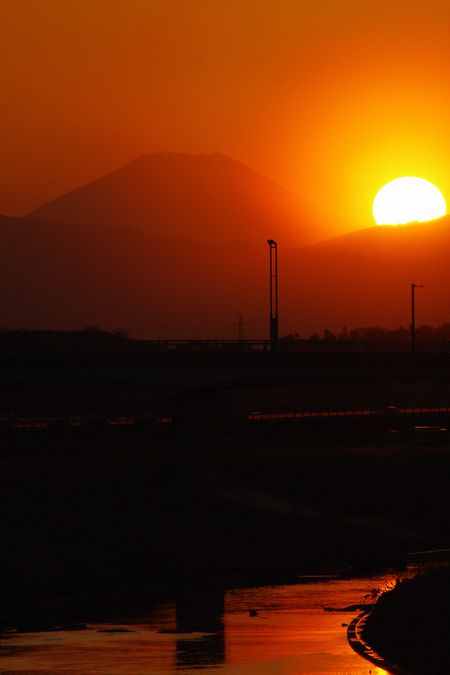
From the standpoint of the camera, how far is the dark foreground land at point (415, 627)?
35188 millimetres

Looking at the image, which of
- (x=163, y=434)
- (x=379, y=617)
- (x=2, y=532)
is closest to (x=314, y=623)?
(x=379, y=617)

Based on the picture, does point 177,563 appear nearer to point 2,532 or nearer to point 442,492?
point 2,532

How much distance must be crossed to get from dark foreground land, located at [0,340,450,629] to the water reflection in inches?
106

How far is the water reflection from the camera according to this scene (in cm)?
3778

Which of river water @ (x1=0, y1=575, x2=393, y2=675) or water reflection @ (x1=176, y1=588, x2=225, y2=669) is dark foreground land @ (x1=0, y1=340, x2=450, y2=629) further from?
river water @ (x1=0, y1=575, x2=393, y2=675)

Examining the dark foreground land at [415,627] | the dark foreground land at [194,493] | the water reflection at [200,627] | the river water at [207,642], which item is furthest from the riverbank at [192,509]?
the dark foreground land at [415,627]

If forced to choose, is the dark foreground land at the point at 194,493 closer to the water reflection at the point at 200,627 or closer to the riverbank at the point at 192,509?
the riverbank at the point at 192,509

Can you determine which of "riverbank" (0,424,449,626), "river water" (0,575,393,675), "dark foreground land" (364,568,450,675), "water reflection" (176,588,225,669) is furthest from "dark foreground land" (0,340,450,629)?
"dark foreground land" (364,568,450,675)

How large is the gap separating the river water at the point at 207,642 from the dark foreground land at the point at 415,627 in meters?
0.89

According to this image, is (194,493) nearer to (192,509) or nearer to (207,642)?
(192,509)

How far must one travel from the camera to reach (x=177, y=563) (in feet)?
237

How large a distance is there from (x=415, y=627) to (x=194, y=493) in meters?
63.0

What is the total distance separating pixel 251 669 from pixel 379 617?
7.84 m

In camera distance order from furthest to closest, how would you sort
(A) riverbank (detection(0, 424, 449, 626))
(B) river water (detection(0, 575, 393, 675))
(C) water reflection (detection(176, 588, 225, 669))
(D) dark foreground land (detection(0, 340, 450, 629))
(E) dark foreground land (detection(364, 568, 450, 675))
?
1. (D) dark foreground land (detection(0, 340, 450, 629))
2. (A) riverbank (detection(0, 424, 449, 626))
3. (C) water reflection (detection(176, 588, 225, 669))
4. (B) river water (detection(0, 575, 393, 675))
5. (E) dark foreground land (detection(364, 568, 450, 675))
